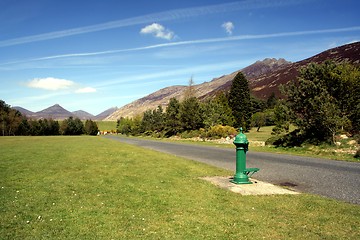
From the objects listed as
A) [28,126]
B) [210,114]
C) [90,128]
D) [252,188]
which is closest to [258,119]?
[210,114]

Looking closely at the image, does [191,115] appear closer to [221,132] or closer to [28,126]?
[221,132]


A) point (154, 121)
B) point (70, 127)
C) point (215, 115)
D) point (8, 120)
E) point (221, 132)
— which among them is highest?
point (215, 115)

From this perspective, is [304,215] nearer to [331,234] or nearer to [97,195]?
[331,234]

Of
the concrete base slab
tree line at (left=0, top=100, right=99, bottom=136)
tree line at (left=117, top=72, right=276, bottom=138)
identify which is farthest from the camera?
tree line at (left=0, top=100, right=99, bottom=136)

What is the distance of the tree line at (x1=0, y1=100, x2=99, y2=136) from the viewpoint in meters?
87.1

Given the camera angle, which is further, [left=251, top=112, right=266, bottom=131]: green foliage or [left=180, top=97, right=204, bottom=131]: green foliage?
[left=251, top=112, right=266, bottom=131]: green foliage

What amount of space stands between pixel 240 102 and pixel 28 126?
7251 centimetres

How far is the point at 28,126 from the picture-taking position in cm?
9606

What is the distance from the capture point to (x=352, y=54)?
391 ft

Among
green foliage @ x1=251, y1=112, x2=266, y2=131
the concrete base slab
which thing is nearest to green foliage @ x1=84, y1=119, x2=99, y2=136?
green foliage @ x1=251, y1=112, x2=266, y2=131

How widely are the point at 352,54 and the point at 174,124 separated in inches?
3775

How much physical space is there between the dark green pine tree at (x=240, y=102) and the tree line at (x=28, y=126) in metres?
67.3

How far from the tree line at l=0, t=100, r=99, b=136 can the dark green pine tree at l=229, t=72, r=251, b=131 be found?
67276 mm

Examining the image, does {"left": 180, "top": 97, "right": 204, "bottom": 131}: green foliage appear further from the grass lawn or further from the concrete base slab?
the grass lawn
